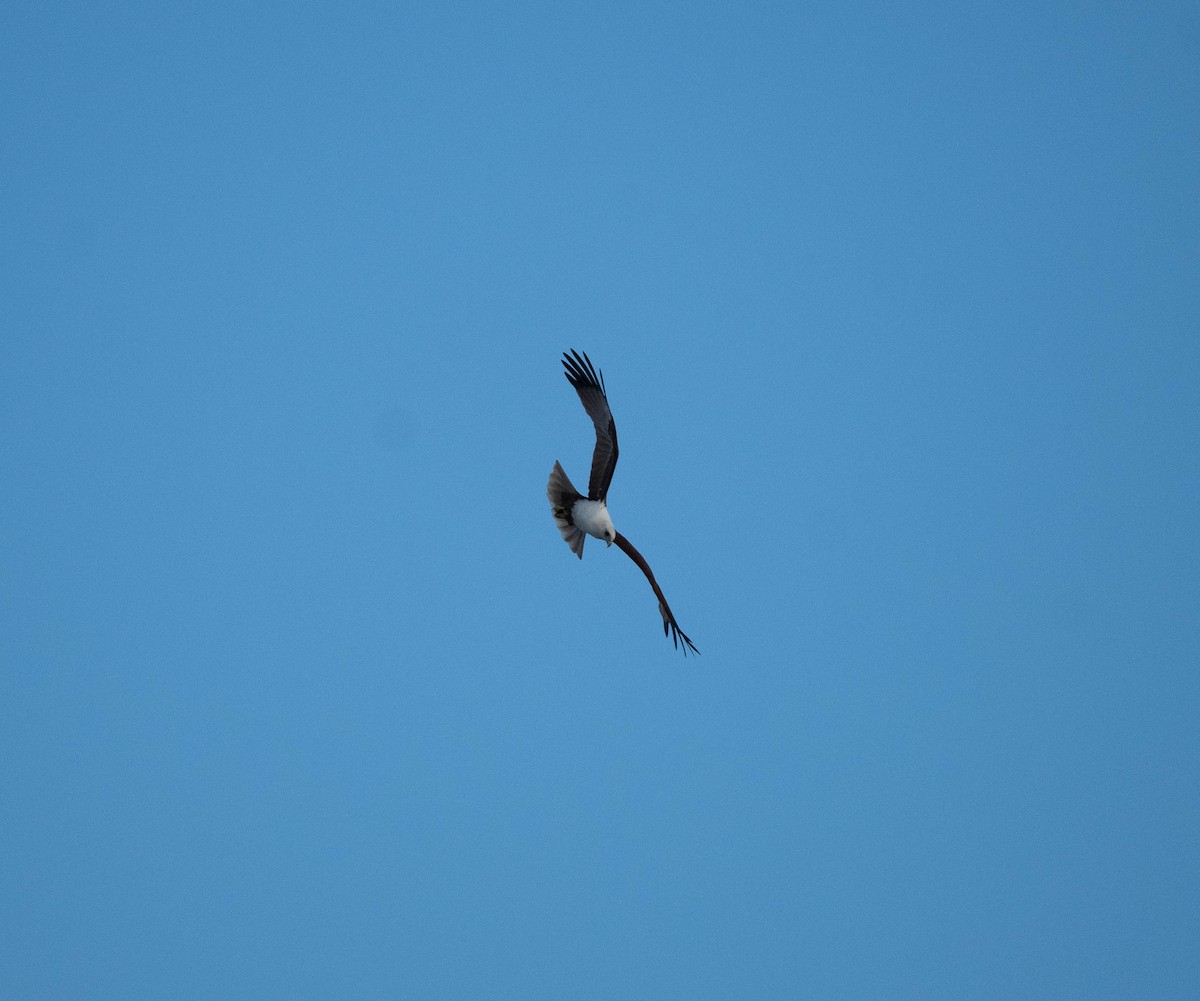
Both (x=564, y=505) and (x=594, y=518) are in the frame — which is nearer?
(x=594, y=518)

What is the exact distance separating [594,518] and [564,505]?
668 millimetres

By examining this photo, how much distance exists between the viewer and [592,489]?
69.8 feet

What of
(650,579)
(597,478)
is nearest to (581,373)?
(597,478)

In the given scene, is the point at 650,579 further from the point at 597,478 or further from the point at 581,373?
the point at 581,373

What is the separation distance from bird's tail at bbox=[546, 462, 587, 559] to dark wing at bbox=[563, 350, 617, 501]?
32 cm

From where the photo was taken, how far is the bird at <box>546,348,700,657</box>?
2106cm

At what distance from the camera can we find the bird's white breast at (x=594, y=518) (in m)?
20.9

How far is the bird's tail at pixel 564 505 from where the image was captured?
21.3m

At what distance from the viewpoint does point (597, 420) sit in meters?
21.5

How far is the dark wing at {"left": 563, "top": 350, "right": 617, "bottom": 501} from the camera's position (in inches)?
830

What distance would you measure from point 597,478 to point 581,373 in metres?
1.68

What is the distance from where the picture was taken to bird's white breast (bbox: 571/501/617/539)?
20.9m

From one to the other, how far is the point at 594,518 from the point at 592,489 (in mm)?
514

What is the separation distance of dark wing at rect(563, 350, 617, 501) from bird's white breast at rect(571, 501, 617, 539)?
0.48ft
